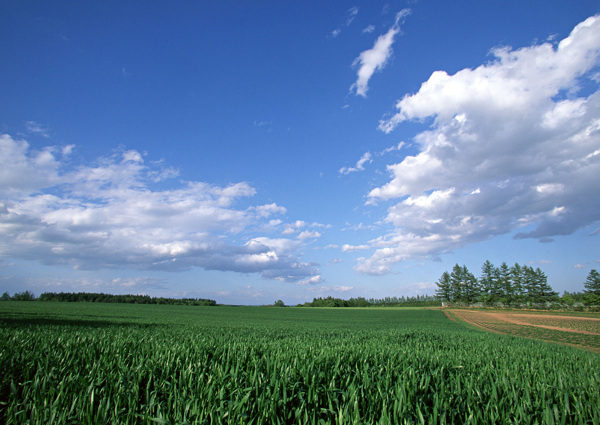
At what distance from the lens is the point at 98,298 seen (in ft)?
378

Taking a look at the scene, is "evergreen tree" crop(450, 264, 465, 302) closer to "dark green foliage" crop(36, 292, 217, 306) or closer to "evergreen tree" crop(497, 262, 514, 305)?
"evergreen tree" crop(497, 262, 514, 305)

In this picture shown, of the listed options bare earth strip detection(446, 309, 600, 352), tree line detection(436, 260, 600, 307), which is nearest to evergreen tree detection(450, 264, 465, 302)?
tree line detection(436, 260, 600, 307)

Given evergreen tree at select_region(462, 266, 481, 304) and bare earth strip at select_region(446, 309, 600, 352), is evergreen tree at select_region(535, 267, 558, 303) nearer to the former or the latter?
evergreen tree at select_region(462, 266, 481, 304)

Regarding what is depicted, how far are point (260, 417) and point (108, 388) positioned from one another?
188cm

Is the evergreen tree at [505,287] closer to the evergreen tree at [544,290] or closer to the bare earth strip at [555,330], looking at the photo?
the evergreen tree at [544,290]

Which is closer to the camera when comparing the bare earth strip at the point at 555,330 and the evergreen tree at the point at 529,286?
the bare earth strip at the point at 555,330

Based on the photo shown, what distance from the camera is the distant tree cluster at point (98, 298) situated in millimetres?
112875

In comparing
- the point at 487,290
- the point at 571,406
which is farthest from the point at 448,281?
the point at 571,406

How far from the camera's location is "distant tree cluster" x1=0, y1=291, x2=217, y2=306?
113 meters

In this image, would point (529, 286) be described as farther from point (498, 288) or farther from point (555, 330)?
point (555, 330)

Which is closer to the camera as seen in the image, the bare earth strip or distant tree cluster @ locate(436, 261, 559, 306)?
the bare earth strip

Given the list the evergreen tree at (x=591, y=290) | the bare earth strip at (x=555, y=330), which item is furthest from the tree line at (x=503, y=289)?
the bare earth strip at (x=555, y=330)

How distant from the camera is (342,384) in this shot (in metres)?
3.63

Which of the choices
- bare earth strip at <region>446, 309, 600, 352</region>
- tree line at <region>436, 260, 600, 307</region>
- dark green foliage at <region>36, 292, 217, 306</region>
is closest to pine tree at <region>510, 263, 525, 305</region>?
tree line at <region>436, 260, 600, 307</region>
